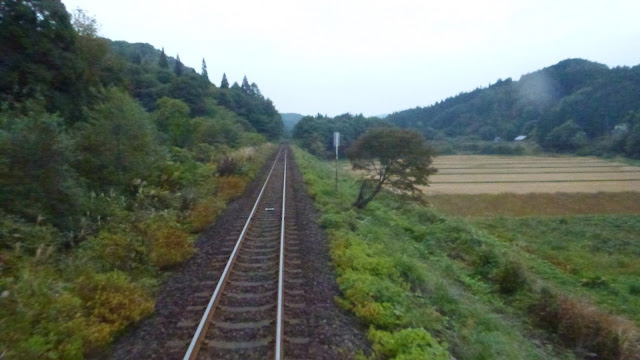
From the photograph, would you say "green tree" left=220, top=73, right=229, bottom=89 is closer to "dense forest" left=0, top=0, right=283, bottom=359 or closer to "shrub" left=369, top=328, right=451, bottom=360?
"dense forest" left=0, top=0, right=283, bottom=359

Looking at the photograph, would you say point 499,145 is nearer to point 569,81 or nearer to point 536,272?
point 569,81

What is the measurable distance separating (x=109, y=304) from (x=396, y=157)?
12.8 m

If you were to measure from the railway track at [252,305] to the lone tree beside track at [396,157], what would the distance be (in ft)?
24.2

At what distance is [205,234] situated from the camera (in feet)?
37.2

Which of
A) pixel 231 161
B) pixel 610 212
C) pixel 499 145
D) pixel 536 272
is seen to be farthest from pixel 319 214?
pixel 499 145

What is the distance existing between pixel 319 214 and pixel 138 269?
7.27 meters

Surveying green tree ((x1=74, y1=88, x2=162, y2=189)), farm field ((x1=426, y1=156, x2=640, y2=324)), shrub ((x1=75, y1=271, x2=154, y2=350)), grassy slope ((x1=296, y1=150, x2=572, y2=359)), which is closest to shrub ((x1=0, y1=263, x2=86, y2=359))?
shrub ((x1=75, y1=271, x2=154, y2=350))

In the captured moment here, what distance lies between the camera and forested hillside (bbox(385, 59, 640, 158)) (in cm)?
8662

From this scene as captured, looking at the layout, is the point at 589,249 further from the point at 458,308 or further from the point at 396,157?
the point at 458,308

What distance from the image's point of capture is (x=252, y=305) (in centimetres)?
652

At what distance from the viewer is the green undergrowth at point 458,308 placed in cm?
605

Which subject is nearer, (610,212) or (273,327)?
(273,327)

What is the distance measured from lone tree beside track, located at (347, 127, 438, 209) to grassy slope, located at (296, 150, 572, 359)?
342 cm

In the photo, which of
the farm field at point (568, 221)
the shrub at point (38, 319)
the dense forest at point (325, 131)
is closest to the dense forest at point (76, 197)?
the shrub at point (38, 319)
